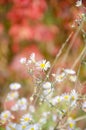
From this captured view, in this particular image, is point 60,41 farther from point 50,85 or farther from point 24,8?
point 50,85

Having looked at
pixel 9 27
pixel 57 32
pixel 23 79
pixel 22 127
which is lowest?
pixel 22 127

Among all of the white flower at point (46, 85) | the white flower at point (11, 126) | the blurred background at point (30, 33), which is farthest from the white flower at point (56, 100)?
the blurred background at point (30, 33)

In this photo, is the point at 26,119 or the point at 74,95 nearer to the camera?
the point at 74,95

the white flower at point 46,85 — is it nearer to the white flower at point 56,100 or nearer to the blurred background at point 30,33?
the white flower at point 56,100

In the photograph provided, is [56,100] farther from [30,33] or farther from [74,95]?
[30,33]

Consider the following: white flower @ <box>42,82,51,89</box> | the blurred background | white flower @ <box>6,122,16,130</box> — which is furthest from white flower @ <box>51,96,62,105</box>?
the blurred background

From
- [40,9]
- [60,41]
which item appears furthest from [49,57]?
[40,9]

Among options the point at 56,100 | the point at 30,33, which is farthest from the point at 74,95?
the point at 30,33

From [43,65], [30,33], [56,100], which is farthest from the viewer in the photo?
[30,33]
